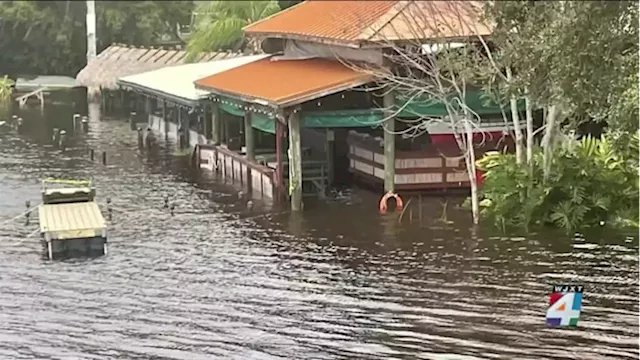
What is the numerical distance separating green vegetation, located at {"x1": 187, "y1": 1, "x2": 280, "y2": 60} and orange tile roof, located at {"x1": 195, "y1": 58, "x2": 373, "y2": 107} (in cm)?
1373

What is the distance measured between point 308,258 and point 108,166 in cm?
1266

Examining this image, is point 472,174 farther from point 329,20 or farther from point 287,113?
point 329,20

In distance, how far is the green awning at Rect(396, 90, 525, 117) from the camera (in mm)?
23547

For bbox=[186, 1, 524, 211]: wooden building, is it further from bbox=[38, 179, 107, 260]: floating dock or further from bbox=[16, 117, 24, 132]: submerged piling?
bbox=[16, 117, 24, 132]: submerged piling

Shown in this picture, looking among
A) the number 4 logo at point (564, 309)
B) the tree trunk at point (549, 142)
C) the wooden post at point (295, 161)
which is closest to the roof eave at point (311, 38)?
the wooden post at point (295, 161)

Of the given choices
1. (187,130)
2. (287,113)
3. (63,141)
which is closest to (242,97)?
(287,113)

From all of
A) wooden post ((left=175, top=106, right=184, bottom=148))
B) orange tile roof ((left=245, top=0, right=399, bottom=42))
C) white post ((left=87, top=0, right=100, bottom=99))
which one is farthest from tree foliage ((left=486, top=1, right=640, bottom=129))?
white post ((left=87, top=0, right=100, bottom=99))

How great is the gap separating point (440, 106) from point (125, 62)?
2585 centimetres

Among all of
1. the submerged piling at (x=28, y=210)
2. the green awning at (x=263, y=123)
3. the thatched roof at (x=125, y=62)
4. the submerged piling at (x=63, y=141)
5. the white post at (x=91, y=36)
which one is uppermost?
the white post at (x=91, y=36)

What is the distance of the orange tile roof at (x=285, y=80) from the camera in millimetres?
22744

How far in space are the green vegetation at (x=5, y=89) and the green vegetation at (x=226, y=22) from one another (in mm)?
10533

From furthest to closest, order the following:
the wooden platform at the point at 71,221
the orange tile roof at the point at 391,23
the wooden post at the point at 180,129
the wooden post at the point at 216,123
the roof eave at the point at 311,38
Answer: the wooden post at the point at 180,129
the wooden post at the point at 216,123
the roof eave at the point at 311,38
the orange tile roof at the point at 391,23
the wooden platform at the point at 71,221

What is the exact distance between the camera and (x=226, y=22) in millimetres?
43906

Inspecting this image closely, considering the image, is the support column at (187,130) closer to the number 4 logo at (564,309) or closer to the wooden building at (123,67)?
the wooden building at (123,67)
